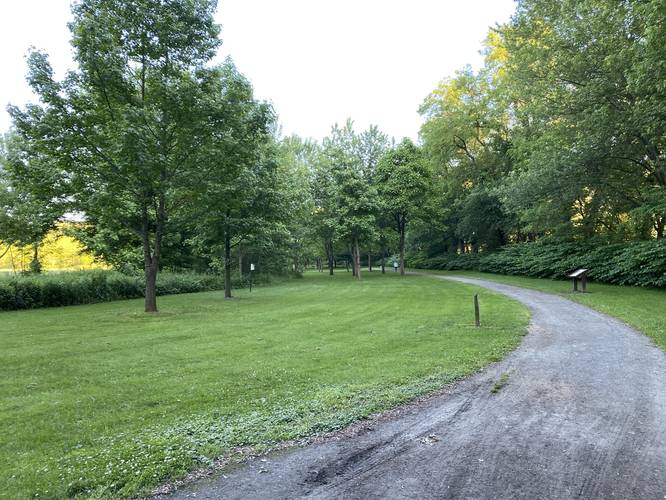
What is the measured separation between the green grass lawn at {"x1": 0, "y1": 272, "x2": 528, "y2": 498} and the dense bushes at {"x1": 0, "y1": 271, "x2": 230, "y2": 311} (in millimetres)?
5717

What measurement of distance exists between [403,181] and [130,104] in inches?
928

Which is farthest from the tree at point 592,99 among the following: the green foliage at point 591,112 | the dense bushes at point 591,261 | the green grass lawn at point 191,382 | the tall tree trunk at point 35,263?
the tall tree trunk at point 35,263

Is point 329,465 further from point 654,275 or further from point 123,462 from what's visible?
point 654,275

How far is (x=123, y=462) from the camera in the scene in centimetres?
370

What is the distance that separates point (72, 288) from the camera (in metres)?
18.9

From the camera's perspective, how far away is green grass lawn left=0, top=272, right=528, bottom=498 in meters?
3.83

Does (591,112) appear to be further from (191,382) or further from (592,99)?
(191,382)

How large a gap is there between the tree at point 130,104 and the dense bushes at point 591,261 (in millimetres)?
17927

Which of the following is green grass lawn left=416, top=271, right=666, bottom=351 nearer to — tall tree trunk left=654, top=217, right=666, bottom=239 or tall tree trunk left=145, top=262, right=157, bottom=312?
tall tree trunk left=654, top=217, right=666, bottom=239

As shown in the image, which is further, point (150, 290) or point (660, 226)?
point (660, 226)

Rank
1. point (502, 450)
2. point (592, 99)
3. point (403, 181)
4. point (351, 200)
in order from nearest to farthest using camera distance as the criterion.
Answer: point (502, 450) → point (592, 99) → point (351, 200) → point (403, 181)

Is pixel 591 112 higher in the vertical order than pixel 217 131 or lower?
higher

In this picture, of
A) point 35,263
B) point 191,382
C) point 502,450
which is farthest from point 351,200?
point 502,450

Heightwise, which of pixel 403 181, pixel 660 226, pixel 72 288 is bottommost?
pixel 72 288
